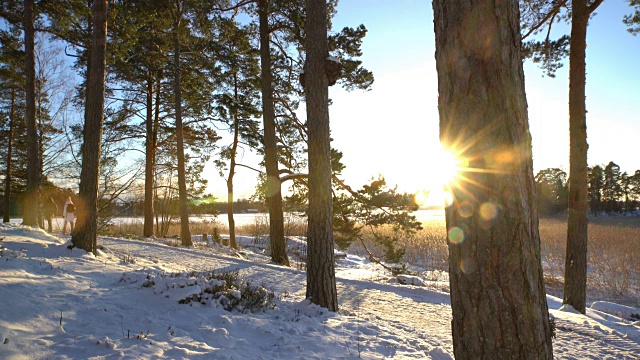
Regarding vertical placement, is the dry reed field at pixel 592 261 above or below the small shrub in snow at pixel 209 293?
below

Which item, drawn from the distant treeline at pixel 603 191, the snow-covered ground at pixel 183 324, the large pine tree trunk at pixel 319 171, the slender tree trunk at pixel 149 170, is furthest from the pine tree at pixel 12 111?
the distant treeline at pixel 603 191

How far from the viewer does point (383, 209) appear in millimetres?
9422

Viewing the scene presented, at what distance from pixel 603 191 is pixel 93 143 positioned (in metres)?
75.4

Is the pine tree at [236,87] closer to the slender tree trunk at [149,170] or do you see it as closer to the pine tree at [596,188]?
the slender tree trunk at [149,170]

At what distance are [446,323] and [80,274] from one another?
5.33m

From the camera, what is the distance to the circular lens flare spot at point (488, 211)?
164 cm

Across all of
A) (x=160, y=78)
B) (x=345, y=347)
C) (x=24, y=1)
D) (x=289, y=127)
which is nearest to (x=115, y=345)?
(x=345, y=347)

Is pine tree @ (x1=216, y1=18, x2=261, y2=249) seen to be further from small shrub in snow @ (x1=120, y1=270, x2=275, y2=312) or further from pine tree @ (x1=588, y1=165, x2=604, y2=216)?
pine tree @ (x1=588, y1=165, x2=604, y2=216)

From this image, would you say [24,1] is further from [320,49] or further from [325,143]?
[325,143]

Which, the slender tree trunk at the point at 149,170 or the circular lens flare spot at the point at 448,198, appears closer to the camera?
the circular lens flare spot at the point at 448,198

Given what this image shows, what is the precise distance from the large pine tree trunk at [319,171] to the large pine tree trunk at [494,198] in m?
3.18

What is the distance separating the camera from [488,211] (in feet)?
5.43

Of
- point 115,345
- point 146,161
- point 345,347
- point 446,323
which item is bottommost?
point 446,323

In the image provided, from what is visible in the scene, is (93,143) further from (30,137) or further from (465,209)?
Result: (465,209)
